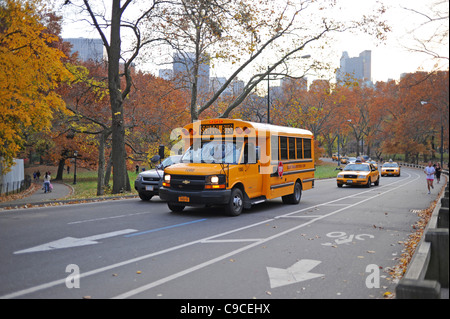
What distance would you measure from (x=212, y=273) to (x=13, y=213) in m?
8.18

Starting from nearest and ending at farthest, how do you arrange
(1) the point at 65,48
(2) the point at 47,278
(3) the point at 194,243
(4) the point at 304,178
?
(2) the point at 47,278, (3) the point at 194,243, (4) the point at 304,178, (1) the point at 65,48

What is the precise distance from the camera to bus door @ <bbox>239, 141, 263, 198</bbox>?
41.3 feet

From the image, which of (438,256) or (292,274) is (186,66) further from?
(438,256)

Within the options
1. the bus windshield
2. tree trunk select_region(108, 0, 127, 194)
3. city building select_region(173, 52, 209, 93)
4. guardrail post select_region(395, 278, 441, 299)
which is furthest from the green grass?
guardrail post select_region(395, 278, 441, 299)

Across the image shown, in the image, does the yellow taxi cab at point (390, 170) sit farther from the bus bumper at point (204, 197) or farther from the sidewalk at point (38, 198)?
the bus bumper at point (204, 197)

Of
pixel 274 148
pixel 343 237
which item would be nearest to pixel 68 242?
pixel 343 237

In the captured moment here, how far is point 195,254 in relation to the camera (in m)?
7.38

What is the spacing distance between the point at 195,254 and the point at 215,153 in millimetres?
5576

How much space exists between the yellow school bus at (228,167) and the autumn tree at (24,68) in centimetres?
654

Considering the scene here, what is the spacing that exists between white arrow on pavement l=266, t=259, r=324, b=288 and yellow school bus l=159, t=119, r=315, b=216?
5.08 metres

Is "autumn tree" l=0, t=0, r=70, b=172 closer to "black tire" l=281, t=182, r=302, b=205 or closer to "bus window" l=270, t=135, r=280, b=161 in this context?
"bus window" l=270, t=135, r=280, b=161

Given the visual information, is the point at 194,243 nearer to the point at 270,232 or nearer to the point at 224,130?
the point at 270,232
